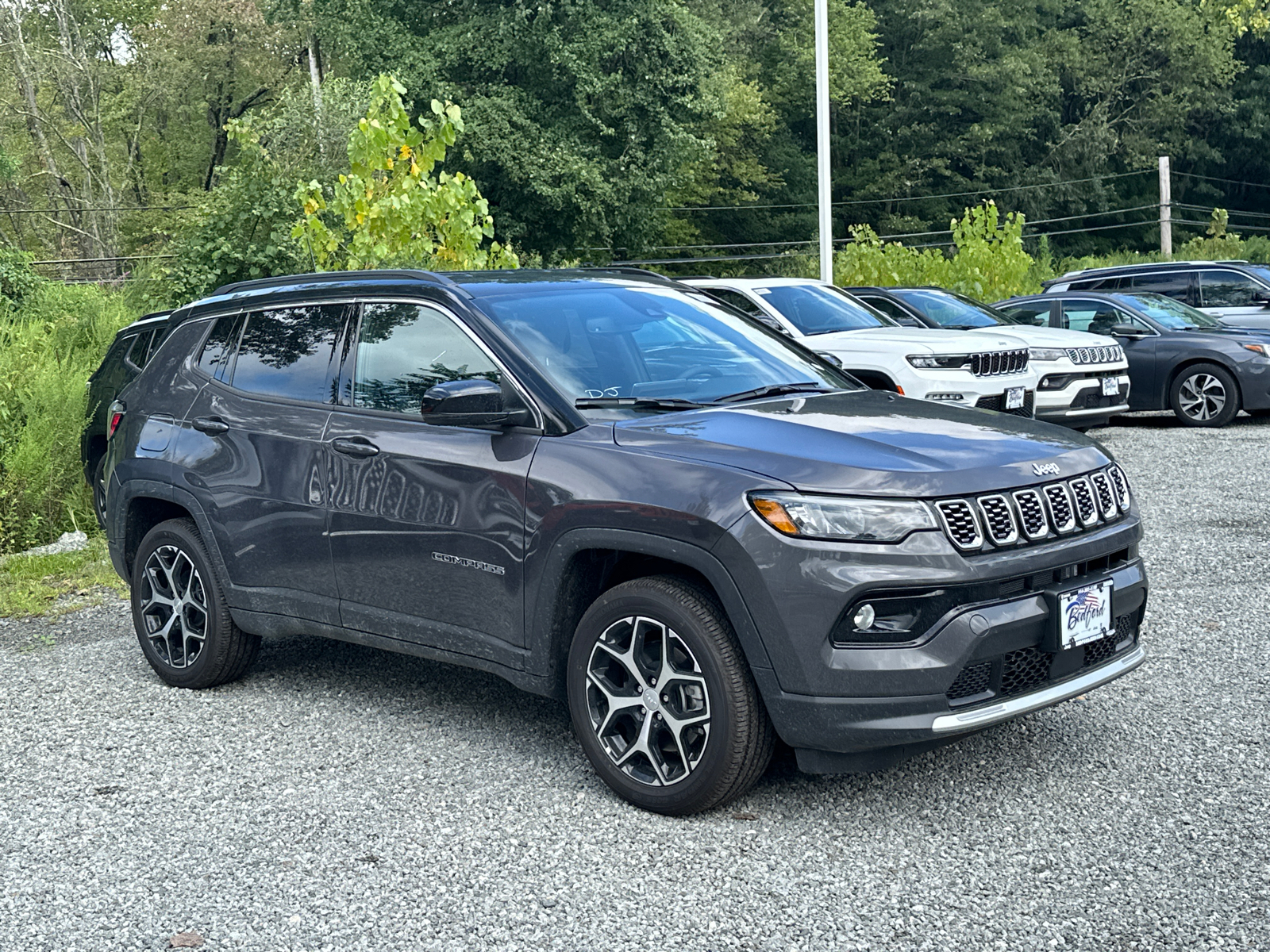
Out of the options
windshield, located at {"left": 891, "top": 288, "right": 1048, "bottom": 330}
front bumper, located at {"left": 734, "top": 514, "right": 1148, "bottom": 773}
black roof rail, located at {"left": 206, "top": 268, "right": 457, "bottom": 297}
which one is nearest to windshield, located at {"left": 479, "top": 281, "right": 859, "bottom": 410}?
black roof rail, located at {"left": 206, "top": 268, "right": 457, "bottom": 297}

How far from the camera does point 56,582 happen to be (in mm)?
9008

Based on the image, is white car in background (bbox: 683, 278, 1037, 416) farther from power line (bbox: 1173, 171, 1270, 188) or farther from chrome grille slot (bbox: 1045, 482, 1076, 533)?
power line (bbox: 1173, 171, 1270, 188)

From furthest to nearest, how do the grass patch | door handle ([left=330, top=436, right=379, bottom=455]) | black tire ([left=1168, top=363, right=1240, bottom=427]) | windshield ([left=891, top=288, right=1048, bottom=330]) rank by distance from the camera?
1. black tire ([left=1168, top=363, right=1240, bottom=427])
2. windshield ([left=891, top=288, right=1048, bottom=330])
3. the grass patch
4. door handle ([left=330, top=436, right=379, bottom=455])

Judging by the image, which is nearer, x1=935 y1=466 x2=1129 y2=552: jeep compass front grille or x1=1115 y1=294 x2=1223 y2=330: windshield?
x1=935 y1=466 x2=1129 y2=552: jeep compass front grille

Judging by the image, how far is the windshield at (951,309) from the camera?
14.0 m

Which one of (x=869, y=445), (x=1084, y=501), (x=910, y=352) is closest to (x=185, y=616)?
(x=869, y=445)

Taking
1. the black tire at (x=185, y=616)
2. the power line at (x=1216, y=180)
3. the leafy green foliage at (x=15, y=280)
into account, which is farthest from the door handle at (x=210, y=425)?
the power line at (x=1216, y=180)

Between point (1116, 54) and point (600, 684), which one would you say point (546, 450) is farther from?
point (1116, 54)

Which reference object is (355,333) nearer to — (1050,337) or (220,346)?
(220,346)

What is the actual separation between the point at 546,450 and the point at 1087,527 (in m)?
1.81

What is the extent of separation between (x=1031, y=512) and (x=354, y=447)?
256 cm

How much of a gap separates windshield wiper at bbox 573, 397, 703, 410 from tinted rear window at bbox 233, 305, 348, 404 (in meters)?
1.29

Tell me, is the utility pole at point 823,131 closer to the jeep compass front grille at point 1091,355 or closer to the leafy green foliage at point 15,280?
the jeep compass front grille at point 1091,355

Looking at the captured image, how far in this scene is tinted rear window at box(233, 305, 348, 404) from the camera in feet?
18.6
